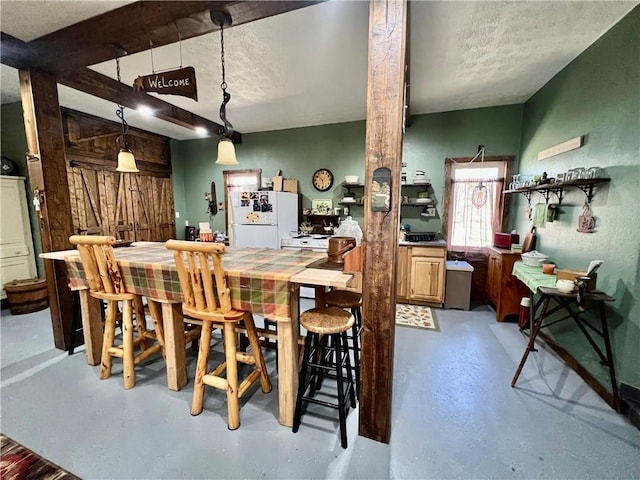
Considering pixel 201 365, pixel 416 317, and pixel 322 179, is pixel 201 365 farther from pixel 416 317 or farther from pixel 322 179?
pixel 322 179

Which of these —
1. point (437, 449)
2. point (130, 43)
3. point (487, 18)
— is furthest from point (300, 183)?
point (437, 449)

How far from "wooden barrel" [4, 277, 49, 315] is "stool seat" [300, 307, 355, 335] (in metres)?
4.10

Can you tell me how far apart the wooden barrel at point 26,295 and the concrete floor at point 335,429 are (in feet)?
4.96

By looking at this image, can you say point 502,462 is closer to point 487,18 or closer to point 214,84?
point 487,18

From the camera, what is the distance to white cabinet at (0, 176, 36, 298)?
3.50 m

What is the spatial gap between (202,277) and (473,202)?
3849 mm

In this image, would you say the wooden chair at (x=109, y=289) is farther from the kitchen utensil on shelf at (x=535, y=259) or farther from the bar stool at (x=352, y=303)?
the kitchen utensil on shelf at (x=535, y=259)

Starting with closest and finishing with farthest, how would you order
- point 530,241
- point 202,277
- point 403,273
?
point 202,277 → point 530,241 → point 403,273

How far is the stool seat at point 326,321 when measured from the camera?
153 cm

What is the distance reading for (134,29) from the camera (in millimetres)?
1911

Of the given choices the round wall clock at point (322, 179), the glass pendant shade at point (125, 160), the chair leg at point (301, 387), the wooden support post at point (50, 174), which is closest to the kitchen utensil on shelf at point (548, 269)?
the chair leg at point (301, 387)

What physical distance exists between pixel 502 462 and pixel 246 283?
1741 millimetres

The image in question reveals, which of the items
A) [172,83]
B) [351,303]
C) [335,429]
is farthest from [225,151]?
[335,429]

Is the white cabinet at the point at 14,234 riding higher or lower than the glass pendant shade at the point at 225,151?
lower
